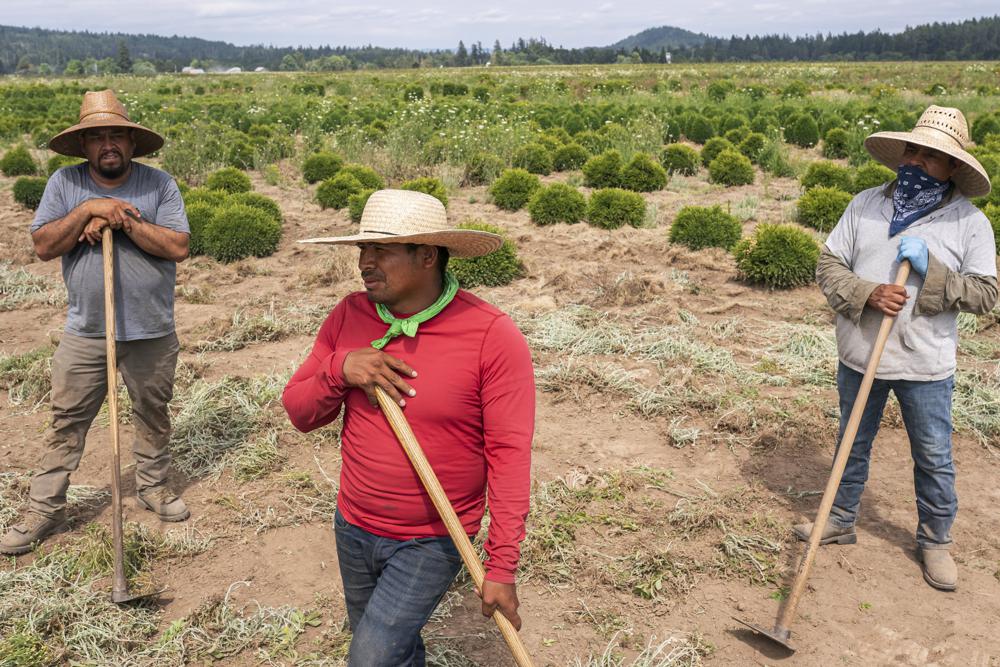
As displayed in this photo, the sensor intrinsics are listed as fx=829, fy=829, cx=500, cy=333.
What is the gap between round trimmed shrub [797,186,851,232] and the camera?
1017cm

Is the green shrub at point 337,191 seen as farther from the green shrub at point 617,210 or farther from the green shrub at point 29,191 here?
the green shrub at point 29,191

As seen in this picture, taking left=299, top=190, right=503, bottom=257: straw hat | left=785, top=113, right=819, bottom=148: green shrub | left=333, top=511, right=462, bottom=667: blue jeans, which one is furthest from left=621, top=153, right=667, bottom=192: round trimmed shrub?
left=333, top=511, right=462, bottom=667: blue jeans

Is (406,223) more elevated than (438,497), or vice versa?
(406,223)

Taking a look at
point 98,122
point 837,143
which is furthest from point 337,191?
point 837,143

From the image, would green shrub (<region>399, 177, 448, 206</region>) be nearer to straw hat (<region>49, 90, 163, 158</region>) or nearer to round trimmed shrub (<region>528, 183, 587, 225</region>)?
round trimmed shrub (<region>528, 183, 587, 225</region>)

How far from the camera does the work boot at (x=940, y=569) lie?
3715 millimetres

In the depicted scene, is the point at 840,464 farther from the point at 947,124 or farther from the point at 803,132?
the point at 803,132

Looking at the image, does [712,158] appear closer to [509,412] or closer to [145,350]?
[145,350]

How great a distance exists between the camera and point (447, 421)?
221 centimetres

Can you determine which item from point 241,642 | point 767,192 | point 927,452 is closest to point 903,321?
point 927,452

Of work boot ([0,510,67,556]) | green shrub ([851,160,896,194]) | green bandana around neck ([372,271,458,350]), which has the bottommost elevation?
work boot ([0,510,67,556])

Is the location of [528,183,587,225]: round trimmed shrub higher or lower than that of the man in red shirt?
lower

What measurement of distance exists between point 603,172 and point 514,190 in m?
2.01

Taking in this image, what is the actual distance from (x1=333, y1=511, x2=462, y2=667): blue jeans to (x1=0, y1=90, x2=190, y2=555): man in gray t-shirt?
82.0 inches
